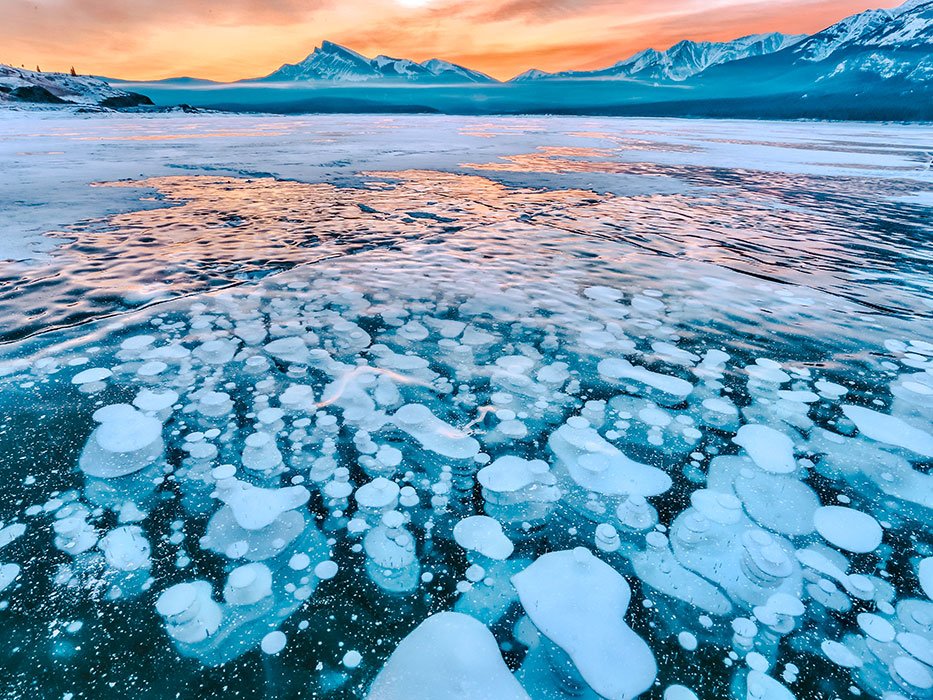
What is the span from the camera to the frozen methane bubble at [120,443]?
190 cm

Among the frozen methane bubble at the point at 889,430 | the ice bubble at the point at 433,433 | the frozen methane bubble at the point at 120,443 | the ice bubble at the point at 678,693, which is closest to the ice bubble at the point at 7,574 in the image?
the frozen methane bubble at the point at 120,443

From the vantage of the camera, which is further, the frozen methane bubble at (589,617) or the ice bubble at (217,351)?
the ice bubble at (217,351)

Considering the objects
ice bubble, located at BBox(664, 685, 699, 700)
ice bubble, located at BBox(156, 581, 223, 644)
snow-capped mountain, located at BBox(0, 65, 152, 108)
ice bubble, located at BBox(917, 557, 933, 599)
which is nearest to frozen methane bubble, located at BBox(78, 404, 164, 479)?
ice bubble, located at BBox(156, 581, 223, 644)

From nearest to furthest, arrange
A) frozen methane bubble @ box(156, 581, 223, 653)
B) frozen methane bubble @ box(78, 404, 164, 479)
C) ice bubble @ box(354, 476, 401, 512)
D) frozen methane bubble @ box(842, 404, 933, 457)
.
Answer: frozen methane bubble @ box(156, 581, 223, 653)
ice bubble @ box(354, 476, 401, 512)
frozen methane bubble @ box(78, 404, 164, 479)
frozen methane bubble @ box(842, 404, 933, 457)

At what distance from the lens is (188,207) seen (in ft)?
21.6

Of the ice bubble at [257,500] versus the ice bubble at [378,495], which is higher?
the ice bubble at [257,500]

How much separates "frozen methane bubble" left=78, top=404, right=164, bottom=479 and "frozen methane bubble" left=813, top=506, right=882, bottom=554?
2.63 metres

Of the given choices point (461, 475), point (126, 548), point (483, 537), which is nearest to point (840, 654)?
point (483, 537)

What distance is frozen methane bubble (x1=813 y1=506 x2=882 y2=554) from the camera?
165cm

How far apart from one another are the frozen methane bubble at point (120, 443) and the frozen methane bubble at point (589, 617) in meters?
1.61

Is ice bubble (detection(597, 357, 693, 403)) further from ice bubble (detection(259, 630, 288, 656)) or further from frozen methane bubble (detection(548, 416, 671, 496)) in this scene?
ice bubble (detection(259, 630, 288, 656))

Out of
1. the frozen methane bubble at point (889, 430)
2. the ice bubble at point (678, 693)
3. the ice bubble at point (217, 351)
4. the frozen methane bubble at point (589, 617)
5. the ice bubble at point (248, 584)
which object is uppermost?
the ice bubble at point (248, 584)

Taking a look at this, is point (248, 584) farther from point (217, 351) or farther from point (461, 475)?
point (217, 351)

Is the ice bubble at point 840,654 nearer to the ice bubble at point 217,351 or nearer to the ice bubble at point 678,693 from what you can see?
the ice bubble at point 678,693
